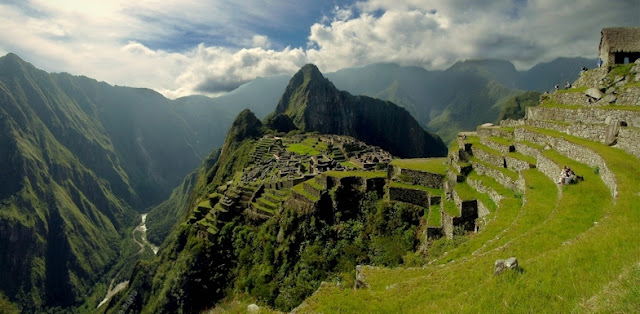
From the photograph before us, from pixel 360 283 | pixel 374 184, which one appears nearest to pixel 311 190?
pixel 374 184

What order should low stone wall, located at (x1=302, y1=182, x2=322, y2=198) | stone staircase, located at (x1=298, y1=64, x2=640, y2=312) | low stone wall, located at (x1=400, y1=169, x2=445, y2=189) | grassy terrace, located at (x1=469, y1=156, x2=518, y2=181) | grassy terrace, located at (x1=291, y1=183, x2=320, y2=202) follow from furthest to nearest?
1. low stone wall, located at (x1=302, y1=182, x2=322, y2=198)
2. grassy terrace, located at (x1=291, y1=183, x2=320, y2=202)
3. low stone wall, located at (x1=400, y1=169, x2=445, y2=189)
4. grassy terrace, located at (x1=469, y1=156, x2=518, y2=181)
5. stone staircase, located at (x1=298, y1=64, x2=640, y2=312)

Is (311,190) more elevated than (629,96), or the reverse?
(629,96)

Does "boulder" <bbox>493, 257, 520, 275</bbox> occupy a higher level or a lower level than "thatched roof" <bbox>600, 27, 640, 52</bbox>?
lower

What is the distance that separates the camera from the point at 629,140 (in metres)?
13.0

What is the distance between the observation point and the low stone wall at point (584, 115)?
13.9 m

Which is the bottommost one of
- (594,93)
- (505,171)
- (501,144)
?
(505,171)

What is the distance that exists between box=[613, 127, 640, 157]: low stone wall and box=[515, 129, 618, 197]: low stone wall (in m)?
1.15

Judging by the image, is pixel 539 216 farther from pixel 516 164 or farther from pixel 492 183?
pixel 516 164

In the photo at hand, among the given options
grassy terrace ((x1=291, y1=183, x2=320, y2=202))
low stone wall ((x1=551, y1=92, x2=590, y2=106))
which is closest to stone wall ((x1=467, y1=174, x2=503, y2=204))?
low stone wall ((x1=551, y1=92, x2=590, y2=106))

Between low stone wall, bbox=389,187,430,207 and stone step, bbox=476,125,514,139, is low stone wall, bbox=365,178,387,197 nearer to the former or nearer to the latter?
low stone wall, bbox=389,187,430,207

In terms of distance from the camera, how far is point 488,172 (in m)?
19.7

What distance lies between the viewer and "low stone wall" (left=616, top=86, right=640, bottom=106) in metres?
15.1

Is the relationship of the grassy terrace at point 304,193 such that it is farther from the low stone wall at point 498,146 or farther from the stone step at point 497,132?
the stone step at point 497,132

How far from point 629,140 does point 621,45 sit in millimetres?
12003
